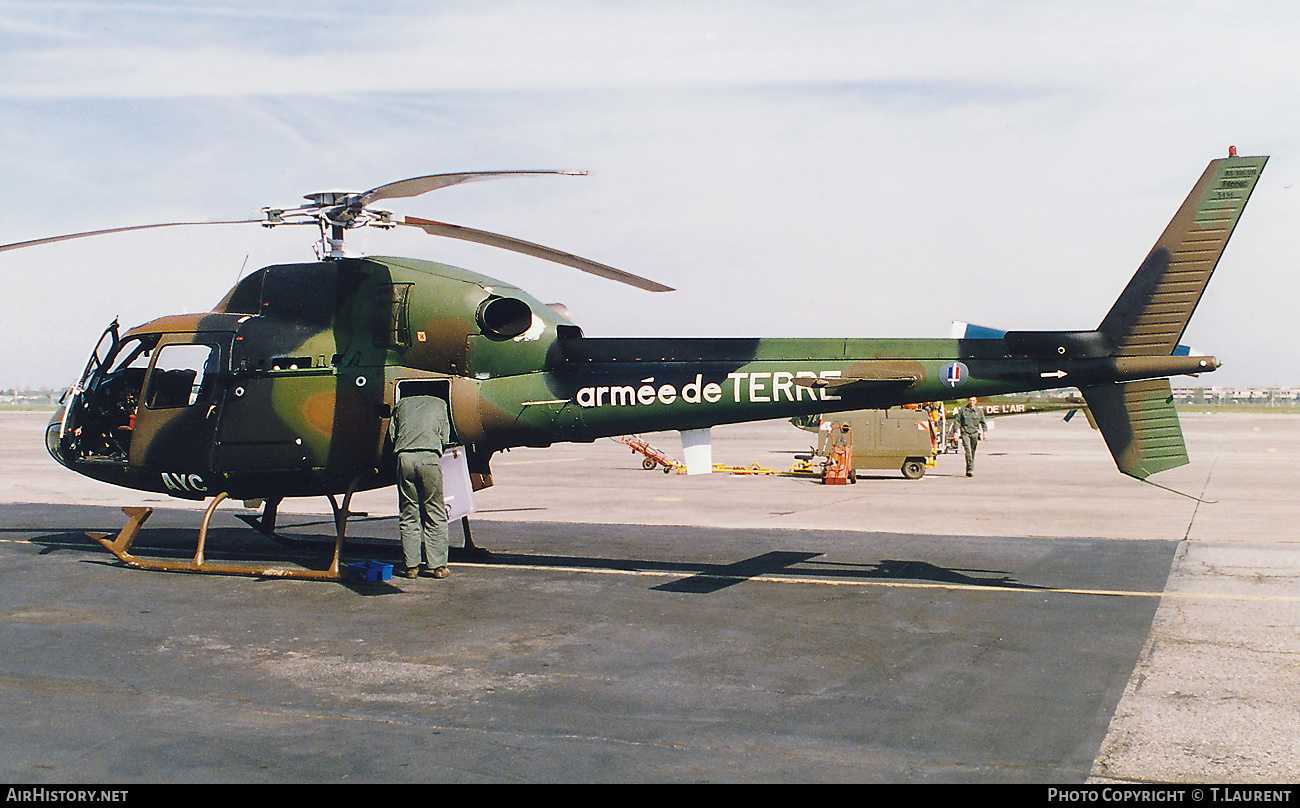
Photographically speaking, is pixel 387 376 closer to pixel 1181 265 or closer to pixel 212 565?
pixel 212 565

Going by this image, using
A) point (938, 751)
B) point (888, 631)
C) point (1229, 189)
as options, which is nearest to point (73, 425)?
point (888, 631)

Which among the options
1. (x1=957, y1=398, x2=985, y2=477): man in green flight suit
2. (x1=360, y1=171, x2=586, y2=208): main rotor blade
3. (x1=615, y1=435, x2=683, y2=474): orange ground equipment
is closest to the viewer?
(x1=360, y1=171, x2=586, y2=208): main rotor blade

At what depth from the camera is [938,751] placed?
548cm

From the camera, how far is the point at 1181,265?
30.5 ft

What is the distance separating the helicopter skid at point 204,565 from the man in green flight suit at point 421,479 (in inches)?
31.1

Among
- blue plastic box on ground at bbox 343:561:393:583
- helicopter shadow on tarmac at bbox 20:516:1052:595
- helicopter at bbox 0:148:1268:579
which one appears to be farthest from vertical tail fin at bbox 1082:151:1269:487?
blue plastic box on ground at bbox 343:561:393:583

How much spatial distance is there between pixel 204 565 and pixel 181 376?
2238 mm

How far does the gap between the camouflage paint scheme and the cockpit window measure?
0.16 feet

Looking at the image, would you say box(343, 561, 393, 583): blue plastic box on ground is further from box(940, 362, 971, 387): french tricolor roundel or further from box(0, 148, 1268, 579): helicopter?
box(940, 362, 971, 387): french tricolor roundel

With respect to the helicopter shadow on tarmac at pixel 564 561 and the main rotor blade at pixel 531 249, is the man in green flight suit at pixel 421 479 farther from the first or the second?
the main rotor blade at pixel 531 249

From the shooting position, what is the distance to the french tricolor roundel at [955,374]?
1014 cm

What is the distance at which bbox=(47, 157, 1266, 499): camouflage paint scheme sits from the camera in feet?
34.7

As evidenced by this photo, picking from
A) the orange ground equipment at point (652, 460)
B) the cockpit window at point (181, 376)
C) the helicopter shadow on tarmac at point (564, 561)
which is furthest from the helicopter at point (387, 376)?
the orange ground equipment at point (652, 460)
